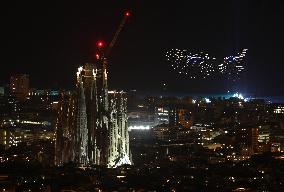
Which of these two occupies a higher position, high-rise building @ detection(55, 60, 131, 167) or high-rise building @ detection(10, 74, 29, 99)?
high-rise building @ detection(10, 74, 29, 99)

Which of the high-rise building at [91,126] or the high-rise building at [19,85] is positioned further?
the high-rise building at [19,85]

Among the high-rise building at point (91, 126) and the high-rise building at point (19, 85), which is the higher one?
the high-rise building at point (19, 85)

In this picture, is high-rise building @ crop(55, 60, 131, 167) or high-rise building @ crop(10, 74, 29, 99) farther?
high-rise building @ crop(10, 74, 29, 99)

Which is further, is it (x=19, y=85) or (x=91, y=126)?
(x=19, y=85)

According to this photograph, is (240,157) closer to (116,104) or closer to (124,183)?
(116,104)

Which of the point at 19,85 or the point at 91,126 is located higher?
the point at 19,85
